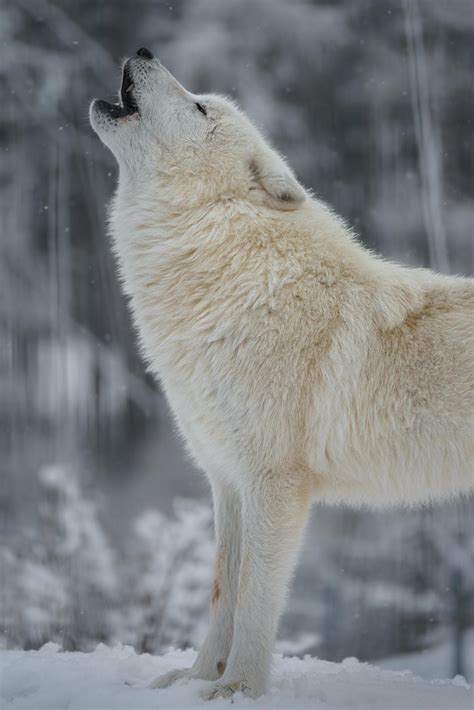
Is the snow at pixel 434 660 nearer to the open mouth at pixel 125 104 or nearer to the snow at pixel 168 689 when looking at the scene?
the snow at pixel 168 689

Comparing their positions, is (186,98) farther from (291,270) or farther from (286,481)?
(286,481)

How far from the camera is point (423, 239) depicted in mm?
8547

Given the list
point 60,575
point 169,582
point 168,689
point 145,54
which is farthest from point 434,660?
point 145,54

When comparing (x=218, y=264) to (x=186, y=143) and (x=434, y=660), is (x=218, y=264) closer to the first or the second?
(x=186, y=143)

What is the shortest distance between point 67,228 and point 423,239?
392 centimetres

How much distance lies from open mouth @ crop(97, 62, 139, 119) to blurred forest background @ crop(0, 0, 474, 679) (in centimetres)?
429

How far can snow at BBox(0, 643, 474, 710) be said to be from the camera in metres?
3.14

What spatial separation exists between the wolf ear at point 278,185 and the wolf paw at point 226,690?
2.06 m

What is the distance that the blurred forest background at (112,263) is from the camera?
801 centimetres

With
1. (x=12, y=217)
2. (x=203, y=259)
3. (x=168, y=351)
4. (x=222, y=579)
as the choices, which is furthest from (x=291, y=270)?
(x=12, y=217)

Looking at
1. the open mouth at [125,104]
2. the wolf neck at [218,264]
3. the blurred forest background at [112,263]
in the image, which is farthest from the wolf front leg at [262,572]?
the blurred forest background at [112,263]

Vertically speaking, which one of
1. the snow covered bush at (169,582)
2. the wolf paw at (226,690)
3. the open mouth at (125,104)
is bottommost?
the wolf paw at (226,690)

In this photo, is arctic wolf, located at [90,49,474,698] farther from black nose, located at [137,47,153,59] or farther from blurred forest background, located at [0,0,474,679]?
blurred forest background, located at [0,0,474,679]

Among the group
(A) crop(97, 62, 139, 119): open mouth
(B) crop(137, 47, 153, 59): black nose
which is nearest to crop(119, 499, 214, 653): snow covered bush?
(A) crop(97, 62, 139, 119): open mouth
